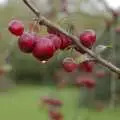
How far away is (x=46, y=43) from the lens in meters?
1.75

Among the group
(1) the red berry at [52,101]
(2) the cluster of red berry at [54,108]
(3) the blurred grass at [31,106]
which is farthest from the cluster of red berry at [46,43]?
(3) the blurred grass at [31,106]

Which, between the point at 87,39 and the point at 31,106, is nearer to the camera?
the point at 87,39

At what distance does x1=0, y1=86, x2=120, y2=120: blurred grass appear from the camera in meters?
12.2

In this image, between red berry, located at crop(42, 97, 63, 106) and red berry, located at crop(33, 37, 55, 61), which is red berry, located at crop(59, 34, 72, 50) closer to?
red berry, located at crop(33, 37, 55, 61)

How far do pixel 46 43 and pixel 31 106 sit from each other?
16.2m

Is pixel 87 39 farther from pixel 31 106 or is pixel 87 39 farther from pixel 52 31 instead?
pixel 31 106

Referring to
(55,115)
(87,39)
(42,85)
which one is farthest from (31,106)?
(87,39)

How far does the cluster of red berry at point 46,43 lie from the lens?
5.75 ft

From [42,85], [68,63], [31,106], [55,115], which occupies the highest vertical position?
[68,63]

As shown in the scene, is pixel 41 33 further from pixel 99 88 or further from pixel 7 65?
pixel 99 88

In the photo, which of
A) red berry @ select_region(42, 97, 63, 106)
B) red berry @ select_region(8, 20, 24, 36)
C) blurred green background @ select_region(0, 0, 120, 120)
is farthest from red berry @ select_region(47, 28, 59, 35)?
red berry @ select_region(42, 97, 63, 106)

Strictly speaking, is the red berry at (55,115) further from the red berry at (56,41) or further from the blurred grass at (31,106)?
the red berry at (56,41)

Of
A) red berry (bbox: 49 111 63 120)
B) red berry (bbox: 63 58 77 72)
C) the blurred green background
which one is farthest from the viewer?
the blurred green background

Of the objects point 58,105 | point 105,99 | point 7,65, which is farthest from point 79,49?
point 105,99
